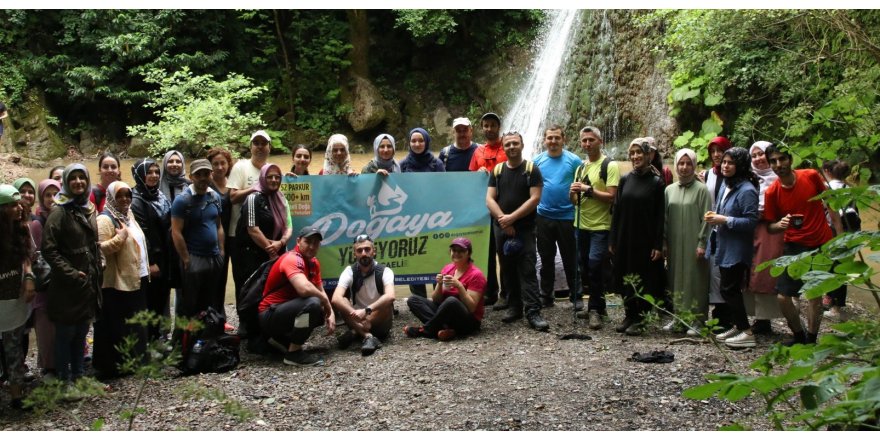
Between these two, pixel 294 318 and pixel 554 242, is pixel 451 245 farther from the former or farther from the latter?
pixel 294 318

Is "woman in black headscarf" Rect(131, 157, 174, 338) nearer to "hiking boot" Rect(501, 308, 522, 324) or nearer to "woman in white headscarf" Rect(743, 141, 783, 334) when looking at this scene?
"hiking boot" Rect(501, 308, 522, 324)

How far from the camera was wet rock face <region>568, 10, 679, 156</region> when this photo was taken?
1501cm

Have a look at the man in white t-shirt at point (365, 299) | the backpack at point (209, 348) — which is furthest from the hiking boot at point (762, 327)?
the backpack at point (209, 348)

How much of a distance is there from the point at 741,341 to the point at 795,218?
1016mm

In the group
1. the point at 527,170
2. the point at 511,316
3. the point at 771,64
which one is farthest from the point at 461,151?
the point at 771,64

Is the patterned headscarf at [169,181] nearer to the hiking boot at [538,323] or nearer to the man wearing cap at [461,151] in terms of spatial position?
the man wearing cap at [461,151]

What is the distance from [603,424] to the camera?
4340 mm

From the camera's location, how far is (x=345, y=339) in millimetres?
5992

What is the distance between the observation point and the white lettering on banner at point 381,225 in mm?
6766

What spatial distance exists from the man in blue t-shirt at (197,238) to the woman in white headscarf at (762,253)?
413cm

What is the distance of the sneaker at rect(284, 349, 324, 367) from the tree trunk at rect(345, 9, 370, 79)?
14563 millimetres

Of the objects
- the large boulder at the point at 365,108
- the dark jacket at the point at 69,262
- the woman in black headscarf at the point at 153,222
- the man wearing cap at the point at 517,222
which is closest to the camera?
the dark jacket at the point at 69,262

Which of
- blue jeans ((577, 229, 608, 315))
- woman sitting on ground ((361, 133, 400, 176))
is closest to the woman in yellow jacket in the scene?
woman sitting on ground ((361, 133, 400, 176))

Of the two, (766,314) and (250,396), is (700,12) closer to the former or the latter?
(766,314)
